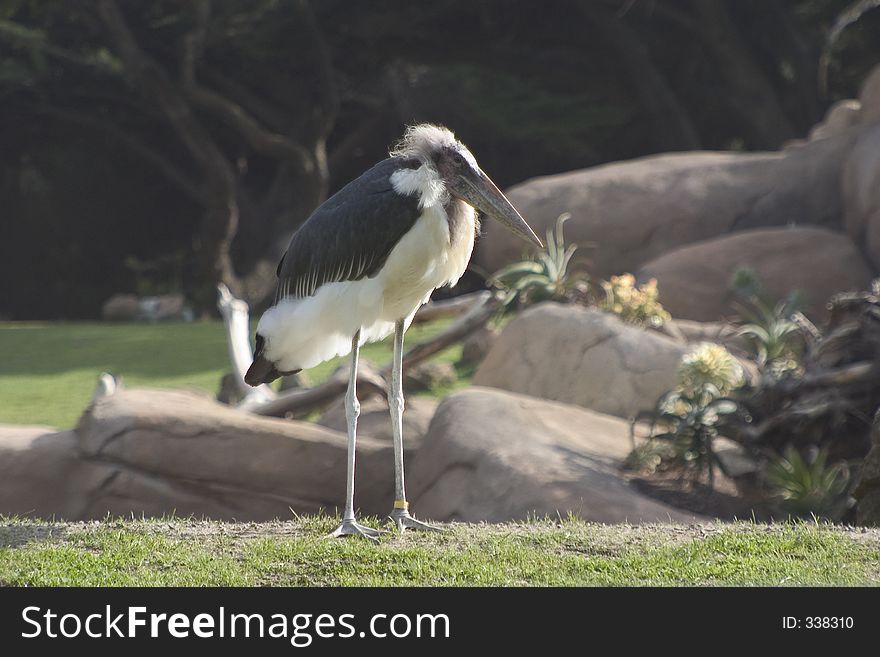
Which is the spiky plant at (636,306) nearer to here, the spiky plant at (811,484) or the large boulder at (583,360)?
the large boulder at (583,360)

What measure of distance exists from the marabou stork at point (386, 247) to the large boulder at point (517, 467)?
1930mm

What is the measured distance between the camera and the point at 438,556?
16.4 ft

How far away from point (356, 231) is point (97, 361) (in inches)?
404

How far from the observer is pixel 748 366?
10.1 metres

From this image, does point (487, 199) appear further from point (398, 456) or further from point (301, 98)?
point (301, 98)

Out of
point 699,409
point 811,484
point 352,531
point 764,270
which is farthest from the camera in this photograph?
point 764,270

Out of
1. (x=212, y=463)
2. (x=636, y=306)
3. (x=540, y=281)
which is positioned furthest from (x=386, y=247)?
(x=540, y=281)

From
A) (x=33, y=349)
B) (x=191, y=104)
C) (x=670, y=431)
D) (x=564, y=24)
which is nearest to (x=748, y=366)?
(x=670, y=431)

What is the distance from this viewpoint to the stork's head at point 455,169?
18.0 ft

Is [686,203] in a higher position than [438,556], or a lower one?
higher

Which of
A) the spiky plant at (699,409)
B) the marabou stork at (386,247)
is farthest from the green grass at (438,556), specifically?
the spiky plant at (699,409)

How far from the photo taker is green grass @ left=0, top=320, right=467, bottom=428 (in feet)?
41.8
